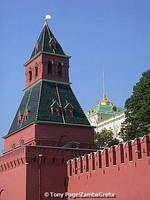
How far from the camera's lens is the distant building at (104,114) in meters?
70.4

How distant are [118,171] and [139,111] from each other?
11.0 metres

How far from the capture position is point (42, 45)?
3666 centimetres

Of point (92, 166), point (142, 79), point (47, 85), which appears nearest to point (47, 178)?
point (92, 166)

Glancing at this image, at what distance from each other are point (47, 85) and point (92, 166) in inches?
418

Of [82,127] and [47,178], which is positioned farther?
[82,127]

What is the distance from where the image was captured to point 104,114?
258ft

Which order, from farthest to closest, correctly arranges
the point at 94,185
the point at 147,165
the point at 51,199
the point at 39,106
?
the point at 39,106
the point at 51,199
the point at 94,185
the point at 147,165

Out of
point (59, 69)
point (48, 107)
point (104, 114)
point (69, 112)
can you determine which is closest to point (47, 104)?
point (48, 107)

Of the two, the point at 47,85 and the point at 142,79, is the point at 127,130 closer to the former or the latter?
the point at 142,79

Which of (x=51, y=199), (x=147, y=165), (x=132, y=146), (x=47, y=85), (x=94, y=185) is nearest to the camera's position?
(x=147, y=165)

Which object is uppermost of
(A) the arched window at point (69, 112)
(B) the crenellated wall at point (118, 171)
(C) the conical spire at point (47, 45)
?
(C) the conical spire at point (47, 45)

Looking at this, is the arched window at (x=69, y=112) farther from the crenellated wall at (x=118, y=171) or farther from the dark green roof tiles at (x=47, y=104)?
the crenellated wall at (x=118, y=171)

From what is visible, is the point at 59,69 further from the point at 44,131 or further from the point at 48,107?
the point at 44,131

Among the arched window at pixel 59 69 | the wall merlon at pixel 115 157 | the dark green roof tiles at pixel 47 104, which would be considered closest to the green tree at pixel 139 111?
the dark green roof tiles at pixel 47 104
